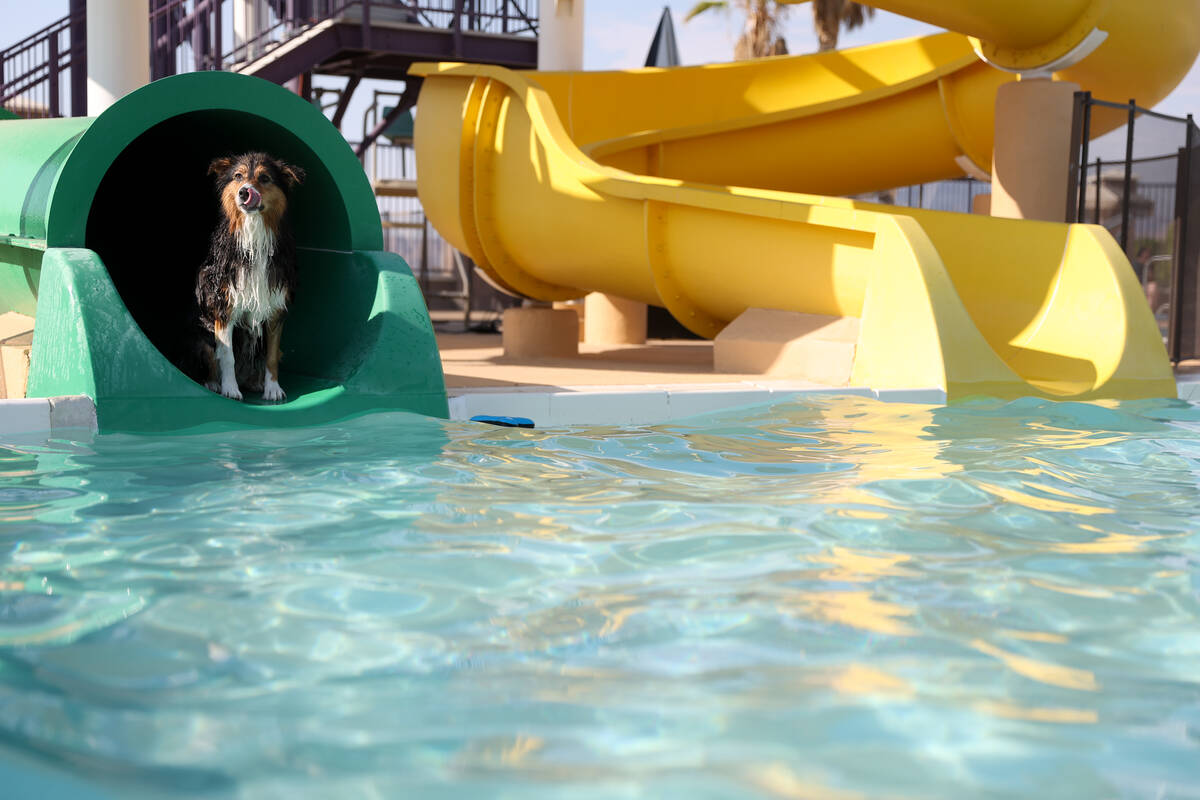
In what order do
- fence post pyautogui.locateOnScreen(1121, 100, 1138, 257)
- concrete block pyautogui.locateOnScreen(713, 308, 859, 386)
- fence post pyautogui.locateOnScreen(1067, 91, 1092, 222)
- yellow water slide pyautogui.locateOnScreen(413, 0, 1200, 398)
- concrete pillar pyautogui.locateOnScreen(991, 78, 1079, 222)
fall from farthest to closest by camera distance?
concrete pillar pyautogui.locateOnScreen(991, 78, 1079, 222), fence post pyautogui.locateOnScreen(1121, 100, 1138, 257), fence post pyautogui.locateOnScreen(1067, 91, 1092, 222), concrete block pyautogui.locateOnScreen(713, 308, 859, 386), yellow water slide pyautogui.locateOnScreen(413, 0, 1200, 398)

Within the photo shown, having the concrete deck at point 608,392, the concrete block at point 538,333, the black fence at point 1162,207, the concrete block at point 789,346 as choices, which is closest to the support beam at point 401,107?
the concrete block at point 538,333

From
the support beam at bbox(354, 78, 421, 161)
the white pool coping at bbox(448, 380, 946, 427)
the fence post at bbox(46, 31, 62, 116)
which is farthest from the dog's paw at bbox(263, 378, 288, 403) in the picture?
the support beam at bbox(354, 78, 421, 161)

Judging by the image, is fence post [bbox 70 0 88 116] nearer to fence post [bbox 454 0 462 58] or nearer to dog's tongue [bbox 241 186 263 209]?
fence post [bbox 454 0 462 58]

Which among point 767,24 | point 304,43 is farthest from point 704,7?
point 304,43

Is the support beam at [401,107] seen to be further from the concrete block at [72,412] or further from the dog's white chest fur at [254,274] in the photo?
the concrete block at [72,412]

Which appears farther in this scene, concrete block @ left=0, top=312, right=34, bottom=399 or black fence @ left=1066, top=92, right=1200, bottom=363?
black fence @ left=1066, top=92, right=1200, bottom=363

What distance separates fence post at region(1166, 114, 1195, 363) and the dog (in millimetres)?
7066

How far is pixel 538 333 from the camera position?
9.30m

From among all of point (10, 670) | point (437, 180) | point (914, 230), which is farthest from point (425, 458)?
point (437, 180)

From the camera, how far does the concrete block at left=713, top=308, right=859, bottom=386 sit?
22.6ft

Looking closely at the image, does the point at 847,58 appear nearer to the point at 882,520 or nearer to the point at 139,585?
the point at 882,520

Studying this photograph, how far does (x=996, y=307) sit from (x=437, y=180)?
4566mm

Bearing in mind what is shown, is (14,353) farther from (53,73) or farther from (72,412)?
(53,73)

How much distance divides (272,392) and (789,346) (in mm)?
3485
